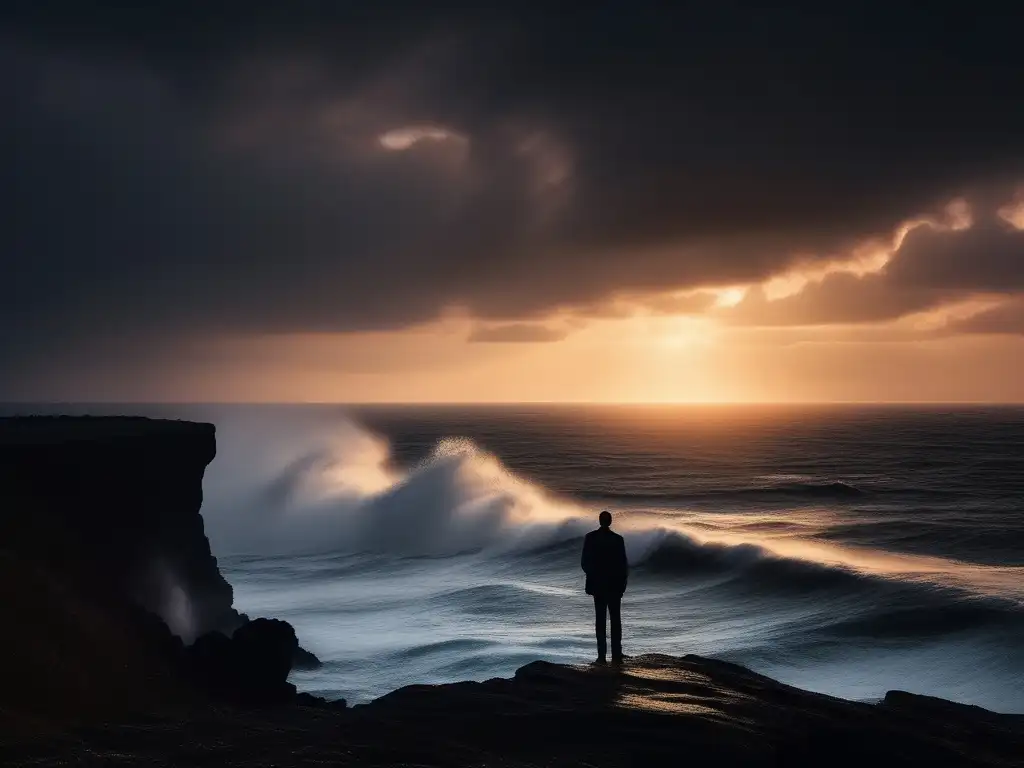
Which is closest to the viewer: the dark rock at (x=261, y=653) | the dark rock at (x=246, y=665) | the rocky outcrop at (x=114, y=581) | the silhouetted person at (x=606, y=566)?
the rocky outcrop at (x=114, y=581)

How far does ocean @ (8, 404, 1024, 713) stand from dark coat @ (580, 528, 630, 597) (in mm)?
8798

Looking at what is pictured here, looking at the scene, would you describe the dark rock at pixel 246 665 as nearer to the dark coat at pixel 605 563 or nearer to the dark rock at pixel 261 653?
the dark rock at pixel 261 653

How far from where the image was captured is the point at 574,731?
830 cm

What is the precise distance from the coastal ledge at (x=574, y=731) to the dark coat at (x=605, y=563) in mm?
1034

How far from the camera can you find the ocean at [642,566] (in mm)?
20094

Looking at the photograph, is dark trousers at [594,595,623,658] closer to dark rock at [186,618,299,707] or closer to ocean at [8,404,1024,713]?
dark rock at [186,618,299,707]

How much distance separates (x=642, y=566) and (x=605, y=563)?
83.3 ft

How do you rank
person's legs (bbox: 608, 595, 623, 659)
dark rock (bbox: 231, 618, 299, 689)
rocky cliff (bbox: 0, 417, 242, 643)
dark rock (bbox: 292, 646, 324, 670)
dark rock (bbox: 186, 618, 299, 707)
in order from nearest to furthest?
person's legs (bbox: 608, 595, 623, 659), rocky cliff (bbox: 0, 417, 242, 643), dark rock (bbox: 186, 618, 299, 707), dark rock (bbox: 231, 618, 299, 689), dark rock (bbox: 292, 646, 324, 670)

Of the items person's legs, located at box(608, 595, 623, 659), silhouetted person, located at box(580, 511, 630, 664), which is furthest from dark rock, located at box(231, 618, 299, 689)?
silhouetted person, located at box(580, 511, 630, 664)

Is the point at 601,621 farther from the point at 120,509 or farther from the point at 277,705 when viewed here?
the point at 120,509

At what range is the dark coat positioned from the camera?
408 inches

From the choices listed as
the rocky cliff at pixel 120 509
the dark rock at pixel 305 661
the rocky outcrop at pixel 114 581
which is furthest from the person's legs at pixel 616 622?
the dark rock at pixel 305 661

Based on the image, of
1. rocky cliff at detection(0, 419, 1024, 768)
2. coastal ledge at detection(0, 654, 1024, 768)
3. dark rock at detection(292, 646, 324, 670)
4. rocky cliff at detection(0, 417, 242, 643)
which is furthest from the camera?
dark rock at detection(292, 646, 324, 670)

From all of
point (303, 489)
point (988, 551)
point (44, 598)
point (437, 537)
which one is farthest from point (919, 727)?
point (303, 489)
